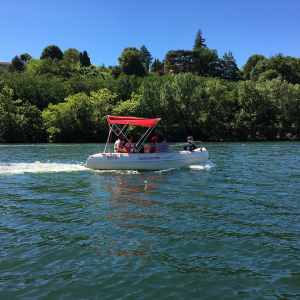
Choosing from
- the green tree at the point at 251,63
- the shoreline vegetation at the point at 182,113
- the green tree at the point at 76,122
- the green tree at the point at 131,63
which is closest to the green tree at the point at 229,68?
the green tree at the point at 251,63

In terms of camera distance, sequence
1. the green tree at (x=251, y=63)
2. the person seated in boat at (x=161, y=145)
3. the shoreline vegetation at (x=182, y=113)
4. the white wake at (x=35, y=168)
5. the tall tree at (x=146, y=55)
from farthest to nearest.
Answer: the tall tree at (x=146, y=55), the green tree at (x=251, y=63), the shoreline vegetation at (x=182, y=113), the person seated in boat at (x=161, y=145), the white wake at (x=35, y=168)

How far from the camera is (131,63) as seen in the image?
127 metres

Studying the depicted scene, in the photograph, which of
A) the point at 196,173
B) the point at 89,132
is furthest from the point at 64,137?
the point at 196,173

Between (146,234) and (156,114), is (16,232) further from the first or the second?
(156,114)

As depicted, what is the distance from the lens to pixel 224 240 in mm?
8250

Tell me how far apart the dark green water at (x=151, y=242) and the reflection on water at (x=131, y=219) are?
0.09 feet

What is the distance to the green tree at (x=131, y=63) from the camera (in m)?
127

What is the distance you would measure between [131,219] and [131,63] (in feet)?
404

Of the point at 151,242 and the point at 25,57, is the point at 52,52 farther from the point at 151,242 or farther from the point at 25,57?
the point at 151,242

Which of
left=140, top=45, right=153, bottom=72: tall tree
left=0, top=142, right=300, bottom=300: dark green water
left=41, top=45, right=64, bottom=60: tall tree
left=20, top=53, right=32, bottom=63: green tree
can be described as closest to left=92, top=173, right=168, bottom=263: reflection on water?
left=0, top=142, right=300, bottom=300: dark green water

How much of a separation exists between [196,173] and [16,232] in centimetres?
1338

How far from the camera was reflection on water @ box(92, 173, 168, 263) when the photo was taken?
7.70 meters

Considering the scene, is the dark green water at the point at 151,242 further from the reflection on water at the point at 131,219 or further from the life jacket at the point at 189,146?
the life jacket at the point at 189,146

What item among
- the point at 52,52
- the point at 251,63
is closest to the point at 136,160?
the point at 251,63
